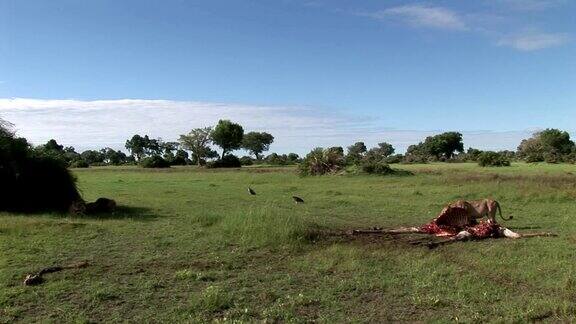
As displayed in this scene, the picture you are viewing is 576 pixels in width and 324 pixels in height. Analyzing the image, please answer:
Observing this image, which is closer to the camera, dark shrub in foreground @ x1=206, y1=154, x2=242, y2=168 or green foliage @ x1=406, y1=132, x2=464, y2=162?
dark shrub in foreground @ x1=206, y1=154, x2=242, y2=168

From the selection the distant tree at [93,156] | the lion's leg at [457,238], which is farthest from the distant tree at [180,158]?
the lion's leg at [457,238]

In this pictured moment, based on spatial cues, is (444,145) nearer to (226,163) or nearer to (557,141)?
(557,141)

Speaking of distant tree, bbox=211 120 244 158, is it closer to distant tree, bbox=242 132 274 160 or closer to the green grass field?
distant tree, bbox=242 132 274 160

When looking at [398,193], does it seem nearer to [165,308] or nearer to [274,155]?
[165,308]

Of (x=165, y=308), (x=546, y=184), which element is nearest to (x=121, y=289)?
(x=165, y=308)

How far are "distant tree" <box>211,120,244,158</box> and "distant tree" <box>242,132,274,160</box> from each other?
15.2m

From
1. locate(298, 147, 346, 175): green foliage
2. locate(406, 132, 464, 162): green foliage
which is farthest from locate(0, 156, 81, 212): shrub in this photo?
locate(406, 132, 464, 162): green foliage

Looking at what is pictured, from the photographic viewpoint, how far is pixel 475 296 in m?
7.59

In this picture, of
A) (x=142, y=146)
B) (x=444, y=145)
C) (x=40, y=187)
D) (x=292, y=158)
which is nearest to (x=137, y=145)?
(x=142, y=146)

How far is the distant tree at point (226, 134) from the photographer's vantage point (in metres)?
79.8

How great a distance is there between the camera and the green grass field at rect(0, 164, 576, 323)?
7145mm

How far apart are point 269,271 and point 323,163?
31800 millimetres

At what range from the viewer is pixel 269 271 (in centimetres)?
943

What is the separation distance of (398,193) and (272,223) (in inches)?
513
